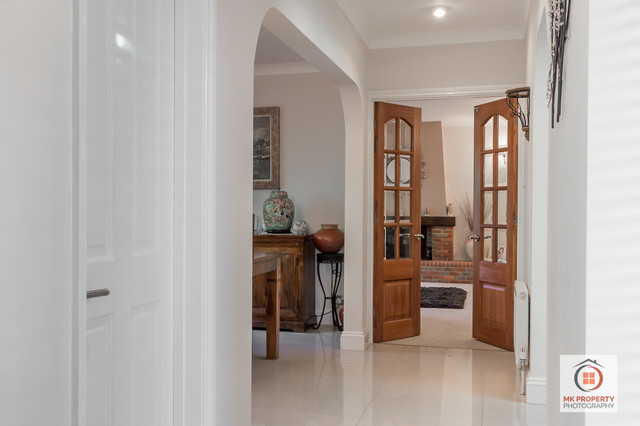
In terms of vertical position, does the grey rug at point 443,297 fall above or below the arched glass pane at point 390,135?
below

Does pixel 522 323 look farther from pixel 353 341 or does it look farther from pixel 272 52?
pixel 272 52

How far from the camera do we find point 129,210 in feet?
6.60

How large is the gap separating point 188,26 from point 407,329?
13.8 ft

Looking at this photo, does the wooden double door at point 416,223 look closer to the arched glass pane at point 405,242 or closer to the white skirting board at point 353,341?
the arched glass pane at point 405,242

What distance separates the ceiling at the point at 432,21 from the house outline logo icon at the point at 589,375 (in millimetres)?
3607

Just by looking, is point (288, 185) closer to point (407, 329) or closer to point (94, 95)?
point (407, 329)

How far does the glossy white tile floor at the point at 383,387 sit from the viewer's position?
3477mm

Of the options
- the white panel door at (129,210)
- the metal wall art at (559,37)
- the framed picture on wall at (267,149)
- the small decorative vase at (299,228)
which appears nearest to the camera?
the metal wall art at (559,37)

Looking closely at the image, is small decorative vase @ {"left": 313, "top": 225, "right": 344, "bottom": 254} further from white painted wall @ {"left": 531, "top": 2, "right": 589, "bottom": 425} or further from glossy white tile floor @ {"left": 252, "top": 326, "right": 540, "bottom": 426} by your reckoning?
white painted wall @ {"left": 531, "top": 2, "right": 589, "bottom": 425}

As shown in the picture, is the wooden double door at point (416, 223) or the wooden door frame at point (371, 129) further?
the wooden door frame at point (371, 129)

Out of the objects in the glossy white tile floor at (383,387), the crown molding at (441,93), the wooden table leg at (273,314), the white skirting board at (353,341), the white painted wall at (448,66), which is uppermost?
the white painted wall at (448,66)

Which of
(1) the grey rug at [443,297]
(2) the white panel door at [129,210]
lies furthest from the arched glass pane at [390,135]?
(2) the white panel door at [129,210]

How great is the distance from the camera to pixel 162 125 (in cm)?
220

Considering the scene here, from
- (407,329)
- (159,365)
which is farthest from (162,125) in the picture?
(407,329)
